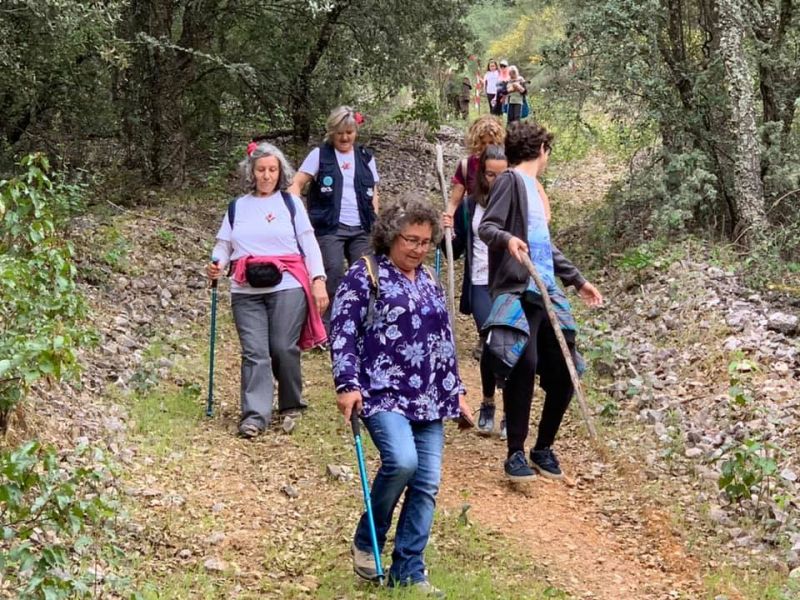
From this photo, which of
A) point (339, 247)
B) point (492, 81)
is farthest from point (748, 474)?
point (492, 81)

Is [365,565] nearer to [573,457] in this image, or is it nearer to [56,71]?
[573,457]

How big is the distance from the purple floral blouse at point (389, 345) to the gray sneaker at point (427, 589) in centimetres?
77

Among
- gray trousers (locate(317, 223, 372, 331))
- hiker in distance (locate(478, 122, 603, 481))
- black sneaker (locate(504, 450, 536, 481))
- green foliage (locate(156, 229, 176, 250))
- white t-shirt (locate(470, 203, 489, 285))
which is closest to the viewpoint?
hiker in distance (locate(478, 122, 603, 481))

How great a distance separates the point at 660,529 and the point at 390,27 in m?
11.0

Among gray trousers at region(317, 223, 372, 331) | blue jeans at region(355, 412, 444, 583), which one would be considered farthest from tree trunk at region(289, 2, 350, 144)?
blue jeans at region(355, 412, 444, 583)

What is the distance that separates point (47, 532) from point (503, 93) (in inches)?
743

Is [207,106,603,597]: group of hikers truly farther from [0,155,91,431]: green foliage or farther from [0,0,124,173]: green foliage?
[0,0,124,173]: green foliage

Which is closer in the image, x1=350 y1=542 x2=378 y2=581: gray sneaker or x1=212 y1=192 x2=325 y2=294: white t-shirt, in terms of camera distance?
x1=350 y1=542 x2=378 y2=581: gray sneaker

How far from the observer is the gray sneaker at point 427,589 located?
442cm

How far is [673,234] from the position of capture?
10648 millimetres

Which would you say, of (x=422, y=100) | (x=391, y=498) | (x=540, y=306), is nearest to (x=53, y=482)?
(x=391, y=498)

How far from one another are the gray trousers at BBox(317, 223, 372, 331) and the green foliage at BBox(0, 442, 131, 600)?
3985 millimetres

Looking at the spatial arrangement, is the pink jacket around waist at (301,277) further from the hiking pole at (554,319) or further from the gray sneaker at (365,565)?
the gray sneaker at (365,565)

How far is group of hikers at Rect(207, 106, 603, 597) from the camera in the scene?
4402 millimetres
